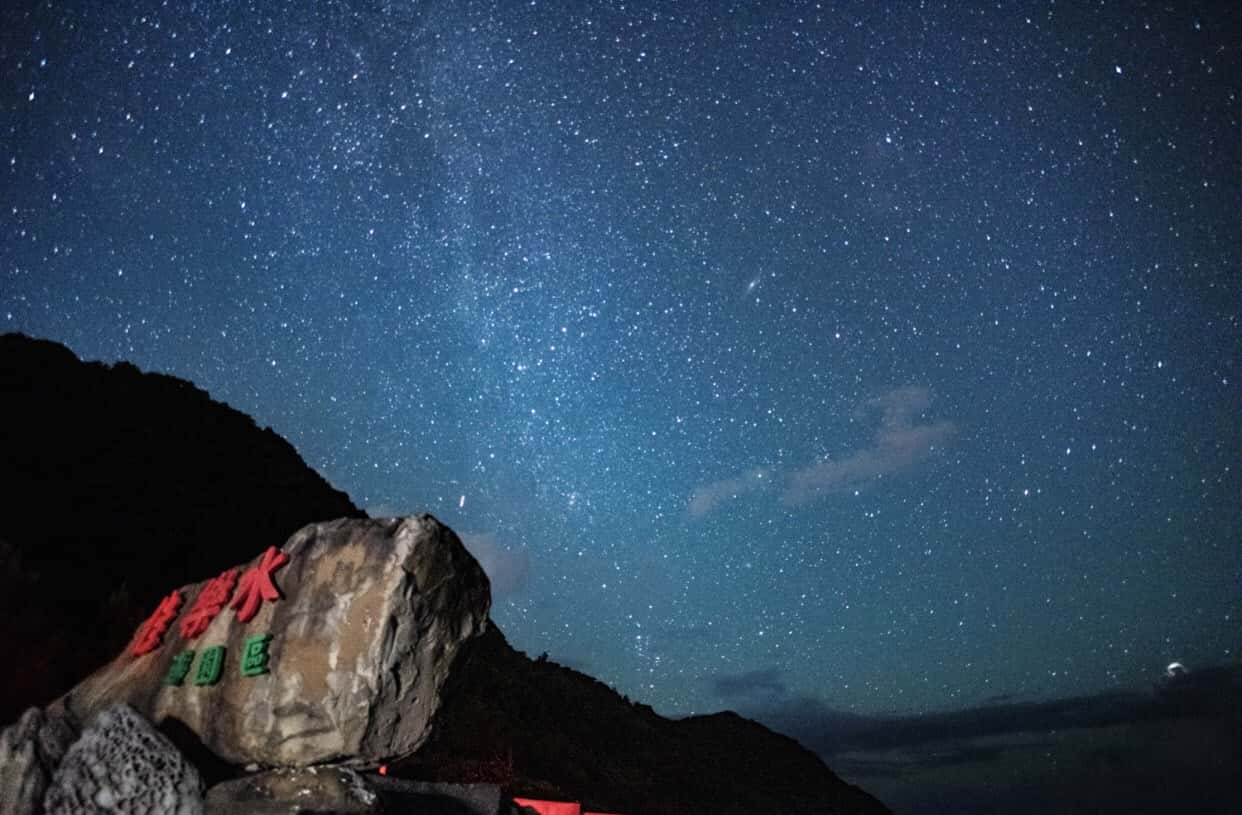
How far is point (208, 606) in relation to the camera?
7.24 metres

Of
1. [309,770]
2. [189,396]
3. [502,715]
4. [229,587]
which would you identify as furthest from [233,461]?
[309,770]

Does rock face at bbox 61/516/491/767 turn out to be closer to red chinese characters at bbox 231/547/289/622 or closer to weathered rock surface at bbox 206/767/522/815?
red chinese characters at bbox 231/547/289/622

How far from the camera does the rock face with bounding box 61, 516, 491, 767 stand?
5.98 m

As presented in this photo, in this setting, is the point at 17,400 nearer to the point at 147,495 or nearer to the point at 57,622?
the point at 147,495

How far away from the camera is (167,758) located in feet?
19.6

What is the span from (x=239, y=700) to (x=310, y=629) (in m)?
0.90

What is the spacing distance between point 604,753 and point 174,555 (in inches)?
723

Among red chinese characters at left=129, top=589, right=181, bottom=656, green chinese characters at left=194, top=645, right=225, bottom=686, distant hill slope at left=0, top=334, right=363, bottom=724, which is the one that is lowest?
green chinese characters at left=194, top=645, right=225, bottom=686

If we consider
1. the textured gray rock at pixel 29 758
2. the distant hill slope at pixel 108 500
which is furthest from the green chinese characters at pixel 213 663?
the distant hill slope at pixel 108 500

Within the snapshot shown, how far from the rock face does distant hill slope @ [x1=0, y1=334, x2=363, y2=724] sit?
5.45 m

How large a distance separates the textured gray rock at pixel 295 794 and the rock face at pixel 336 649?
0.11m

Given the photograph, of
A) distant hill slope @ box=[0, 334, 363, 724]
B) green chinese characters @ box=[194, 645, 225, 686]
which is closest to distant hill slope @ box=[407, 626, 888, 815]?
green chinese characters @ box=[194, 645, 225, 686]

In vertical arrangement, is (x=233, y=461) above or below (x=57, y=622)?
above

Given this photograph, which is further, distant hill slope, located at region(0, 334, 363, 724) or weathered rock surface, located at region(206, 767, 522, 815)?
distant hill slope, located at region(0, 334, 363, 724)
